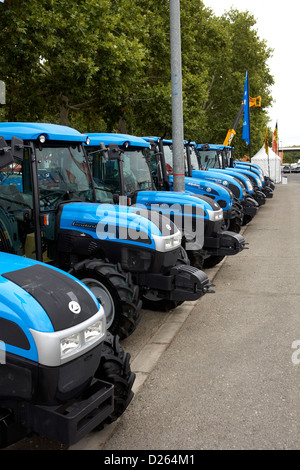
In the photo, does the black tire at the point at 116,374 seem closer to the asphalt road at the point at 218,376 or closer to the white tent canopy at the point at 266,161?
the asphalt road at the point at 218,376

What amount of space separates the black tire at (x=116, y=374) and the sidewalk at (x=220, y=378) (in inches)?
9.1

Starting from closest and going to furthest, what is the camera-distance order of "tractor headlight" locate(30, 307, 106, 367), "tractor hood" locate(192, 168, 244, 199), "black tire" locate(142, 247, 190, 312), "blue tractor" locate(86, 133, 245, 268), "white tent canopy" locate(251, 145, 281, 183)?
"tractor headlight" locate(30, 307, 106, 367), "black tire" locate(142, 247, 190, 312), "blue tractor" locate(86, 133, 245, 268), "tractor hood" locate(192, 168, 244, 199), "white tent canopy" locate(251, 145, 281, 183)

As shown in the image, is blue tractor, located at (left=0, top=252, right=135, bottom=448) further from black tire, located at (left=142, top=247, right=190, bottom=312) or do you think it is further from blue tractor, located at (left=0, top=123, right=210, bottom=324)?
black tire, located at (left=142, top=247, right=190, bottom=312)

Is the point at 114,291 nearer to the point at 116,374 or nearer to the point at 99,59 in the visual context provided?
the point at 116,374

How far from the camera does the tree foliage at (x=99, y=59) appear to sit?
12266 mm

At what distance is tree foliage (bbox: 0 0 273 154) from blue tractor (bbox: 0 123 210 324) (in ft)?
25.5

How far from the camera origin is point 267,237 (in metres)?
12.3

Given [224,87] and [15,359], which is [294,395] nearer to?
[15,359]

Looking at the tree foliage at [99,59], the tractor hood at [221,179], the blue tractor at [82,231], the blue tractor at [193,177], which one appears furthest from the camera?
the tree foliage at [99,59]

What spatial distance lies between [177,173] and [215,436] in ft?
19.6

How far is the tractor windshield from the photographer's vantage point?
201 inches

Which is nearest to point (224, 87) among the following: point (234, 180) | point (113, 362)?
point (234, 180)

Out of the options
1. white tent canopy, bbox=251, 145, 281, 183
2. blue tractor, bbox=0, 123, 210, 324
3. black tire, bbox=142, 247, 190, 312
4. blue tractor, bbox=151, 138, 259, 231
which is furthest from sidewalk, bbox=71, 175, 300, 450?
white tent canopy, bbox=251, 145, 281, 183

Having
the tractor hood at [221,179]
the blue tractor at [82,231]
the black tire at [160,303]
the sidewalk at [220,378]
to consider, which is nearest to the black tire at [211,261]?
the sidewalk at [220,378]
